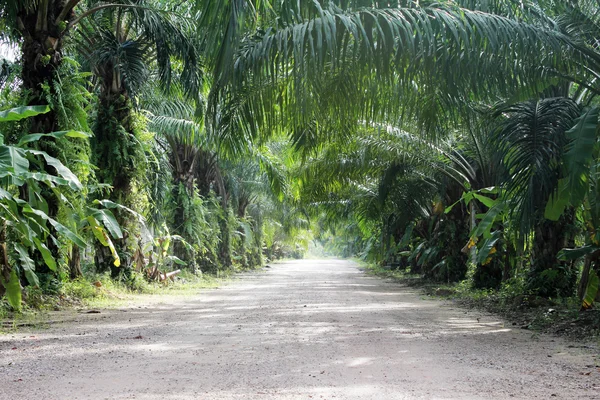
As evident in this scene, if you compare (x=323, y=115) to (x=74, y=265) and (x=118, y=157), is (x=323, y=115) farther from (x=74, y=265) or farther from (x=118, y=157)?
(x=74, y=265)

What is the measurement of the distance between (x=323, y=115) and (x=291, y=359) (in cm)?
373

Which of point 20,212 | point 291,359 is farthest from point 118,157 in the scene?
point 291,359

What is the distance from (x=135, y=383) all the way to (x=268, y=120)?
167 inches

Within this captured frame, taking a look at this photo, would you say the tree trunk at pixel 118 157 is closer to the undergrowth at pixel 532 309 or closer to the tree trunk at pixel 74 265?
the tree trunk at pixel 74 265

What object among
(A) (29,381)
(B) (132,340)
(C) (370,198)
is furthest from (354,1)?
(C) (370,198)

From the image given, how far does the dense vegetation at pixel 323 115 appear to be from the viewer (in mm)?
6918

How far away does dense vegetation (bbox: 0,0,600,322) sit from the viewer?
692 centimetres

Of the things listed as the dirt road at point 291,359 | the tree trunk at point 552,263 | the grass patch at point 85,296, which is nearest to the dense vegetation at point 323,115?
the tree trunk at point 552,263

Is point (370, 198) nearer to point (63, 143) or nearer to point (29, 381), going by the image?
point (63, 143)

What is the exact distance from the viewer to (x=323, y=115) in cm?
848

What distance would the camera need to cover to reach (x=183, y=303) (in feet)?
40.8

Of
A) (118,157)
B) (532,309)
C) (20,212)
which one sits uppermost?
(118,157)

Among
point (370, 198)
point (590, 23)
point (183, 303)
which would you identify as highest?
point (590, 23)

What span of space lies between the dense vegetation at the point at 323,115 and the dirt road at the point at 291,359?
1.43m
